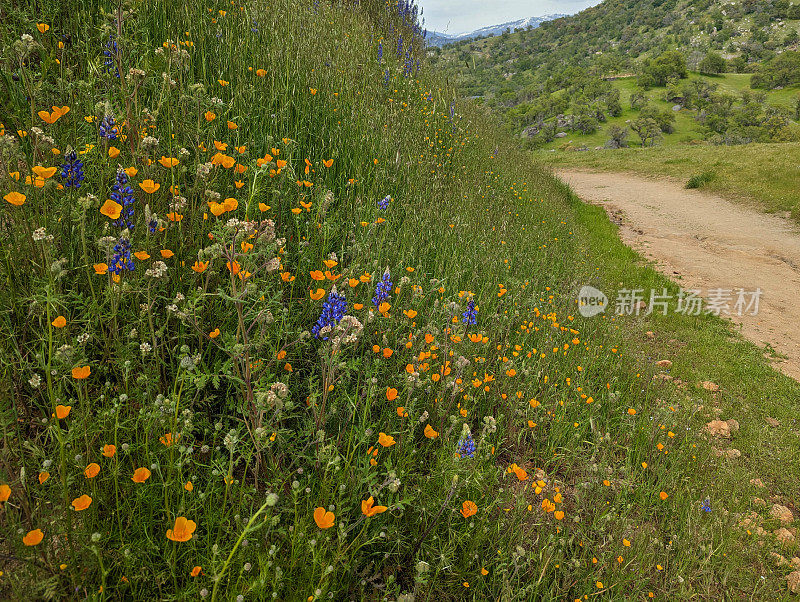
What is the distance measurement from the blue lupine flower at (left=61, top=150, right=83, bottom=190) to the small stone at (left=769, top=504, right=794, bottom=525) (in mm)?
4965

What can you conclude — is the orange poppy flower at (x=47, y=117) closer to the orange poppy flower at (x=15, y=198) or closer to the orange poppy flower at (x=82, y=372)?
the orange poppy flower at (x=15, y=198)

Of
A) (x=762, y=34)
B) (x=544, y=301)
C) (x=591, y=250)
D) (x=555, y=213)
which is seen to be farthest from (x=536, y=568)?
(x=762, y=34)

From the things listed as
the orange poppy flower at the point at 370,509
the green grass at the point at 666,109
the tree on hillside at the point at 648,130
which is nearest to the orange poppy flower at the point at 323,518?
the orange poppy flower at the point at 370,509

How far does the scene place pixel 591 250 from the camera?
24.8 feet

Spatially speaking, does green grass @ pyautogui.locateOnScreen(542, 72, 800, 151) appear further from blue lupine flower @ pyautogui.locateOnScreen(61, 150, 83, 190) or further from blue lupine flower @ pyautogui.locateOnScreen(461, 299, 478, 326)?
blue lupine flower @ pyautogui.locateOnScreen(61, 150, 83, 190)

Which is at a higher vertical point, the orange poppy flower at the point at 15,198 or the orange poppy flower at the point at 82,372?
the orange poppy flower at the point at 15,198

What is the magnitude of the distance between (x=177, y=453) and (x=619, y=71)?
100488mm

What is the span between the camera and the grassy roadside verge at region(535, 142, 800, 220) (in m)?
10.9

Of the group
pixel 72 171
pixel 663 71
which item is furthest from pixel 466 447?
pixel 663 71

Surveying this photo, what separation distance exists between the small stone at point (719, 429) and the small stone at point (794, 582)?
142 centimetres

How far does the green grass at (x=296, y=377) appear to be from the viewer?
133 cm

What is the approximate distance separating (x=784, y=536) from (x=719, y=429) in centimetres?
121

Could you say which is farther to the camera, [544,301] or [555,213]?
[555,213]

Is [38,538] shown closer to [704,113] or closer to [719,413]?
[719,413]
